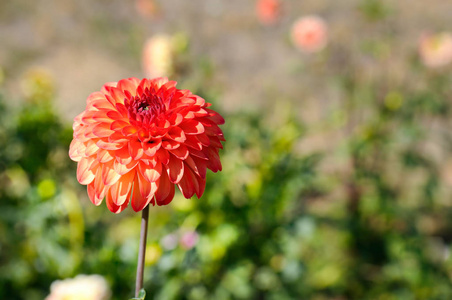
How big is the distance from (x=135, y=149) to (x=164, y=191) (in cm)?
8

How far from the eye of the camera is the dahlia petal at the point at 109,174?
2.09 feet

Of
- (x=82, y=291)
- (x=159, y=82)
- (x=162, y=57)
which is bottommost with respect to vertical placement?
(x=82, y=291)

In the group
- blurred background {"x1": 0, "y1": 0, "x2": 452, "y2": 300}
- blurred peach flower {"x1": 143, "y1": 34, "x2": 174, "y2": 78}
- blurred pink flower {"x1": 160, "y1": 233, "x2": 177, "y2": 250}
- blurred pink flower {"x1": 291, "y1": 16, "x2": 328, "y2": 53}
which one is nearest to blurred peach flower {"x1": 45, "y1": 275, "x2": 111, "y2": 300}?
blurred background {"x1": 0, "y1": 0, "x2": 452, "y2": 300}

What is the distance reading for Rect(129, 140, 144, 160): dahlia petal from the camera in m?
0.63

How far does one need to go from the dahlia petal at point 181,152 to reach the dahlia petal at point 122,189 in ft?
0.25

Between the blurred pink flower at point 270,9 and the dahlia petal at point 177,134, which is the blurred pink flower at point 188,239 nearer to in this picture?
the dahlia petal at point 177,134

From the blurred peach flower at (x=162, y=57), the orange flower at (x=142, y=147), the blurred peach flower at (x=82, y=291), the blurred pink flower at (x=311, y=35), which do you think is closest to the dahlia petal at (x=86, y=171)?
the orange flower at (x=142, y=147)

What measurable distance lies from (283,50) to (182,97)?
3003mm

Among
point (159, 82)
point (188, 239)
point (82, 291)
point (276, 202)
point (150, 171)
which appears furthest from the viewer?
point (276, 202)

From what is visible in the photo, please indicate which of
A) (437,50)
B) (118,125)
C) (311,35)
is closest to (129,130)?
(118,125)

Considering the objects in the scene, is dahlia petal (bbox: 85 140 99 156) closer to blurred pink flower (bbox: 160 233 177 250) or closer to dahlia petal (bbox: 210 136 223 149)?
dahlia petal (bbox: 210 136 223 149)

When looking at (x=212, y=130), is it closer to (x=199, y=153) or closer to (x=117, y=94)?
(x=199, y=153)

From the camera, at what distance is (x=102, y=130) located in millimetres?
648

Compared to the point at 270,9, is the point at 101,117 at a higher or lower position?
lower
